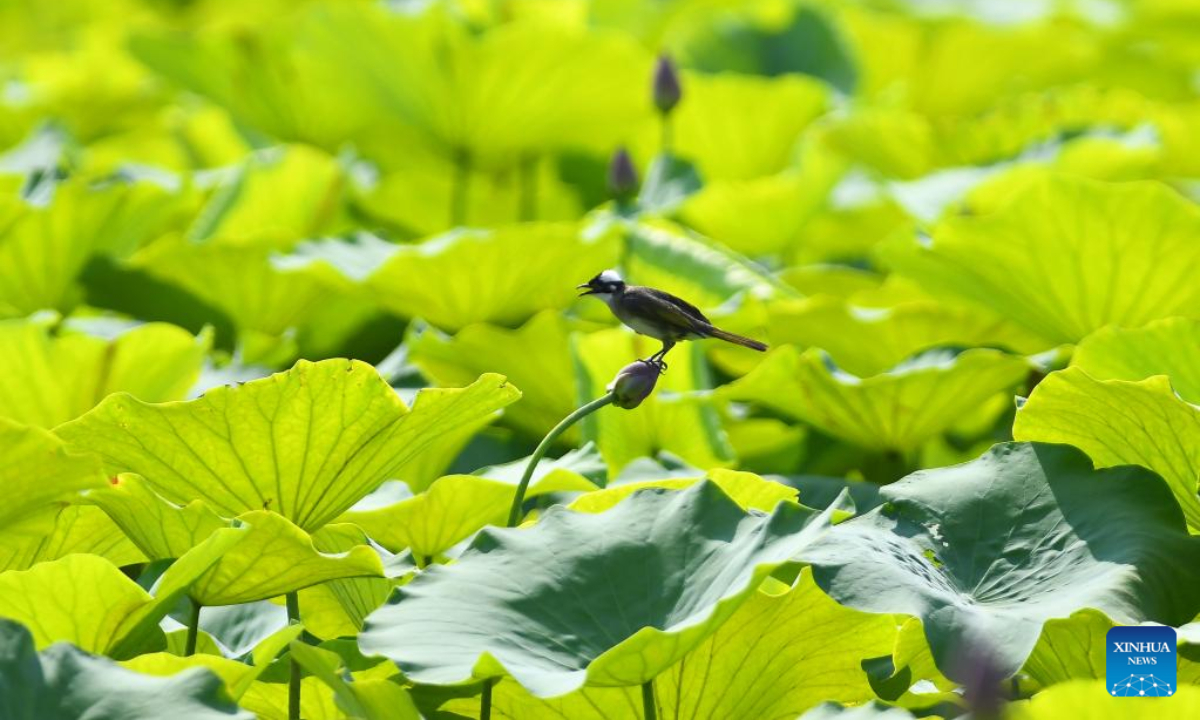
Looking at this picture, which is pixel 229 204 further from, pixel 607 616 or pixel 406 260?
pixel 607 616

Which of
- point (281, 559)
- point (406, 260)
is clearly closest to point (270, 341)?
point (406, 260)

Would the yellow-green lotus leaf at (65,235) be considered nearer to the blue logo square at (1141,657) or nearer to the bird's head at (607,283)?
the bird's head at (607,283)

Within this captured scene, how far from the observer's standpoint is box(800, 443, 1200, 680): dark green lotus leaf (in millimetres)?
926

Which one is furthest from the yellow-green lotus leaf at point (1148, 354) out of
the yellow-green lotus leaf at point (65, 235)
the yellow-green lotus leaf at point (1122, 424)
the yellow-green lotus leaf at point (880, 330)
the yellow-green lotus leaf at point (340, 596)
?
the yellow-green lotus leaf at point (65, 235)

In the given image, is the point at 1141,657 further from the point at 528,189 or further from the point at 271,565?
the point at 528,189

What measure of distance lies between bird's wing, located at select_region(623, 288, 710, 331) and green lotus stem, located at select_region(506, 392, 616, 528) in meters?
0.08

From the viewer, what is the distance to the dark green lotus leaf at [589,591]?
89cm

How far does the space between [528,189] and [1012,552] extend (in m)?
1.28

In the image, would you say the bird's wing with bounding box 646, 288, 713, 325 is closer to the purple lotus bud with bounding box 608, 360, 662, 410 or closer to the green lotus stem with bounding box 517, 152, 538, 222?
the purple lotus bud with bounding box 608, 360, 662, 410

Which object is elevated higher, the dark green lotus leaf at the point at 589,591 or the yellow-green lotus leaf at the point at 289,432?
the yellow-green lotus leaf at the point at 289,432

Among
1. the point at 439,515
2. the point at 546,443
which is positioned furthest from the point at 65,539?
the point at 546,443

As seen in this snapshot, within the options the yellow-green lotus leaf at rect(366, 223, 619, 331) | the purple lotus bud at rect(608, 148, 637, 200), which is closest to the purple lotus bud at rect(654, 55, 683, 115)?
the purple lotus bud at rect(608, 148, 637, 200)

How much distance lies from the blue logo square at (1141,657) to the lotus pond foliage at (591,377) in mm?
13

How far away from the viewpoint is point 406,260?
155 centimetres
